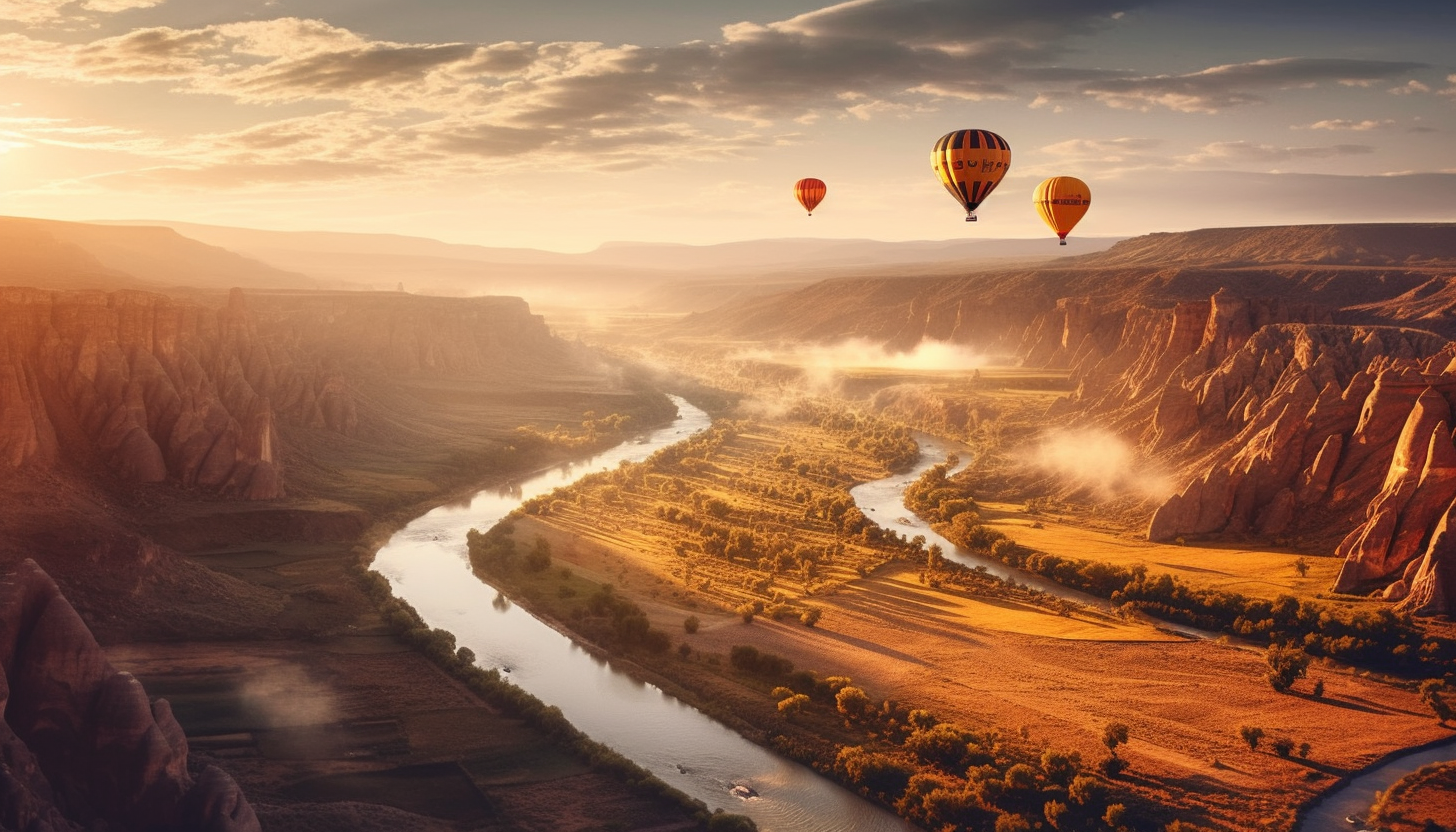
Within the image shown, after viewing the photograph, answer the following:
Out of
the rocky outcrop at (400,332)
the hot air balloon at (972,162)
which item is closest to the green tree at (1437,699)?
the hot air balloon at (972,162)

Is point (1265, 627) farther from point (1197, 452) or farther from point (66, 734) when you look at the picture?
point (66, 734)

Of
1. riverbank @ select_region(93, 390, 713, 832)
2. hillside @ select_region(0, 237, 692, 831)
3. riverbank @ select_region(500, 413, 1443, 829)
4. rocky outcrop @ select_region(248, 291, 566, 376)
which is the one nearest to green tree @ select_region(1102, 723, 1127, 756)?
riverbank @ select_region(500, 413, 1443, 829)

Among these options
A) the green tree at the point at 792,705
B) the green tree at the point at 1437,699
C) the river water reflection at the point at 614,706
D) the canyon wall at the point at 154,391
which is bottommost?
the river water reflection at the point at 614,706

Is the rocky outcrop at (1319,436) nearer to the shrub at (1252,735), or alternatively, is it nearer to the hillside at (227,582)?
the shrub at (1252,735)

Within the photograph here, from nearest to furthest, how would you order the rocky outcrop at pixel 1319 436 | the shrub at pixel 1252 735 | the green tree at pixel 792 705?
1. the shrub at pixel 1252 735
2. the green tree at pixel 792 705
3. the rocky outcrop at pixel 1319 436

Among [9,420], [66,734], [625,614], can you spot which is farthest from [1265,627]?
[9,420]

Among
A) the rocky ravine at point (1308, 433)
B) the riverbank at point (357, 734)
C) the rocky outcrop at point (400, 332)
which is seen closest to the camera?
the riverbank at point (357, 734)

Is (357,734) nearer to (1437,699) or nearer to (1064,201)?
(1437,699)
